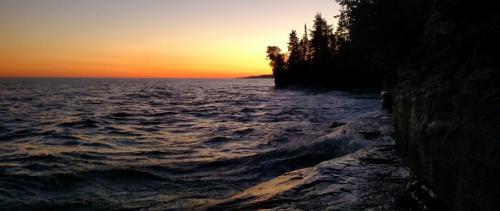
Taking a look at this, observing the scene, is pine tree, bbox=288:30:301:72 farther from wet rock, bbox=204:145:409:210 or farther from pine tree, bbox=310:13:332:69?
wet rock, bbox=204:145:409:210

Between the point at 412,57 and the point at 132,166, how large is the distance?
756 centimetres

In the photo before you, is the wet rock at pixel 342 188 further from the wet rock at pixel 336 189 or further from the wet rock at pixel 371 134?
the wet rock at pixel 371 134

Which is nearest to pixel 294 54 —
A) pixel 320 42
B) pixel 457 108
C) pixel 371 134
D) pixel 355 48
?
pixel 320 42

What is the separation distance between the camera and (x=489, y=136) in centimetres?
302

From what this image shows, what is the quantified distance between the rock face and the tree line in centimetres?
979

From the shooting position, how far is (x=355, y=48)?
52.9 meters

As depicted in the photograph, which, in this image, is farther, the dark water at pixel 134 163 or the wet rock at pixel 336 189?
the dark water at pixel 134 163

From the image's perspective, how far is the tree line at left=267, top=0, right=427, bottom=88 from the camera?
26941mm

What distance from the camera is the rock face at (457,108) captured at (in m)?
3.07

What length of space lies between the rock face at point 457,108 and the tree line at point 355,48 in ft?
32.1

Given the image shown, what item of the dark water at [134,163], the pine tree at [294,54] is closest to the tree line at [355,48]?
the pine tree at [294,54]

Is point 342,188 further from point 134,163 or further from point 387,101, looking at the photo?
point 387,101

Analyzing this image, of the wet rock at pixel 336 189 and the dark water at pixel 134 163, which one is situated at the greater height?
the wet rock at pixel 336 189

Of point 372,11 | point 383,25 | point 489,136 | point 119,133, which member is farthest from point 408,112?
point 372,11
